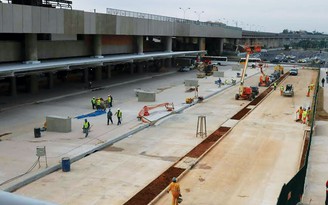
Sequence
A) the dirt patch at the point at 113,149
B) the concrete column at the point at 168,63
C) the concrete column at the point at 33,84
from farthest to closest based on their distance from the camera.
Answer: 1. the concrete column at the point at 168,63
2. the concrete column at the point at 33,84
3. the dirt patch at the point at 113,149

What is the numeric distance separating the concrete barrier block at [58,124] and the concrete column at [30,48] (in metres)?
16.1

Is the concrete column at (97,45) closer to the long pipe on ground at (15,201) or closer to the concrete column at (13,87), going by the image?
the concrete column at (13,87)

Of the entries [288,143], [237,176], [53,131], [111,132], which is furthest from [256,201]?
[53,131]

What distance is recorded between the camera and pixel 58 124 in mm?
29172

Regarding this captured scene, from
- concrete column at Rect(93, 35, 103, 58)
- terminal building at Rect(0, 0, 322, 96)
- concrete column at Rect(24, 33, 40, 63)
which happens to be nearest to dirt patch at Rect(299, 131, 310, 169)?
terminal building at Rect(0, 0, 322, 96)

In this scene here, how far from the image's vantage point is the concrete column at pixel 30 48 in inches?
1700

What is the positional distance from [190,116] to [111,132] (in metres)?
9.84

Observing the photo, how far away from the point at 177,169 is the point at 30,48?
27969 mm

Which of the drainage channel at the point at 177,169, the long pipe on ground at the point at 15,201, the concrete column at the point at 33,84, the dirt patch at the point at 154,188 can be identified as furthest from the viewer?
the concrete column at the point at 33,84

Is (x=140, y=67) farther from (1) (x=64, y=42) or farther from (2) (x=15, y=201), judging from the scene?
(2) (x=15, y=201)

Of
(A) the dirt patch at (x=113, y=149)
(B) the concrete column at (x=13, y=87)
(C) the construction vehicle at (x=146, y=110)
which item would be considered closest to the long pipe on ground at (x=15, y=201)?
(A) the dirt patch at (x=113, y=149)

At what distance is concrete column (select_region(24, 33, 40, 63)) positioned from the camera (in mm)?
43188

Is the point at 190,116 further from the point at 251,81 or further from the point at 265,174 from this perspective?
the point at 251,81

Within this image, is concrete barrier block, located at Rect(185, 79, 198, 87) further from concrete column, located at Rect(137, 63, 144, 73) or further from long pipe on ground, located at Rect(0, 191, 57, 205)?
long pipe on ground, located at Rect(0, 191, 57, 205)
